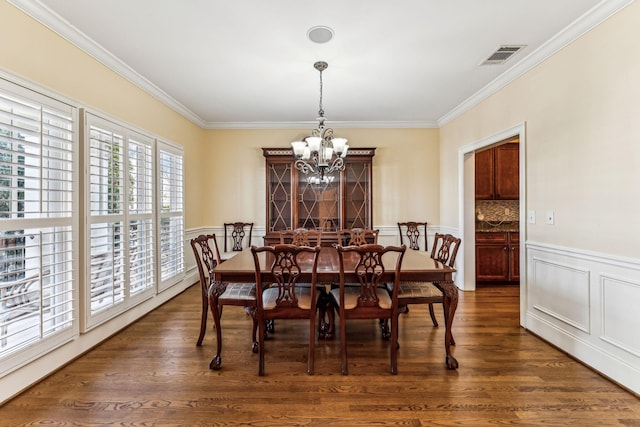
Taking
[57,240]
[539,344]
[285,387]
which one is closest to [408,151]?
[539,344]

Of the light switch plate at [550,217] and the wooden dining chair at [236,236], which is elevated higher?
the light switch plate at [550,217]

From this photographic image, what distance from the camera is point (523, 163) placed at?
3.07 m

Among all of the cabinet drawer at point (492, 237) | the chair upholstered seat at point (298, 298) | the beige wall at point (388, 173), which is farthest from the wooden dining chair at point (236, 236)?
the cabinet drawer at point (492, 237)

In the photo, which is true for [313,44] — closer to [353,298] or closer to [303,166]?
[303,166]

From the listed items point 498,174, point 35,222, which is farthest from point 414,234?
point 35,222

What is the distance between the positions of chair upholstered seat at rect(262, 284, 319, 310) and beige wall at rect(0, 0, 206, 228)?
2.23 m

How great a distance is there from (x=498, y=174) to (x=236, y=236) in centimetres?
431

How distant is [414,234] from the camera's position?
5.04m

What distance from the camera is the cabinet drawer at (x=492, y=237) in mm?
4613

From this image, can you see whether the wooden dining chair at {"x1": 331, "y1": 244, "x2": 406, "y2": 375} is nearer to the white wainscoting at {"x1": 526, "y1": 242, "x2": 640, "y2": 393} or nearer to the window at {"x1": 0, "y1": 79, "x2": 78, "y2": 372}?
the white wainscoting at {"x1": 526, "y1": 242, "x2": 640, "y2": 393}

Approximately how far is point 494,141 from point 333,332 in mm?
2856

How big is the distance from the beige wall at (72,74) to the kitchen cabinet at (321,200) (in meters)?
1.65

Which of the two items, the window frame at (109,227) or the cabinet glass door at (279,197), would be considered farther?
the cabinet glass door at (279,197)

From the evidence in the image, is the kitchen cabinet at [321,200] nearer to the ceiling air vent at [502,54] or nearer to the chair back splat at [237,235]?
the chair back splat at [237,235]
